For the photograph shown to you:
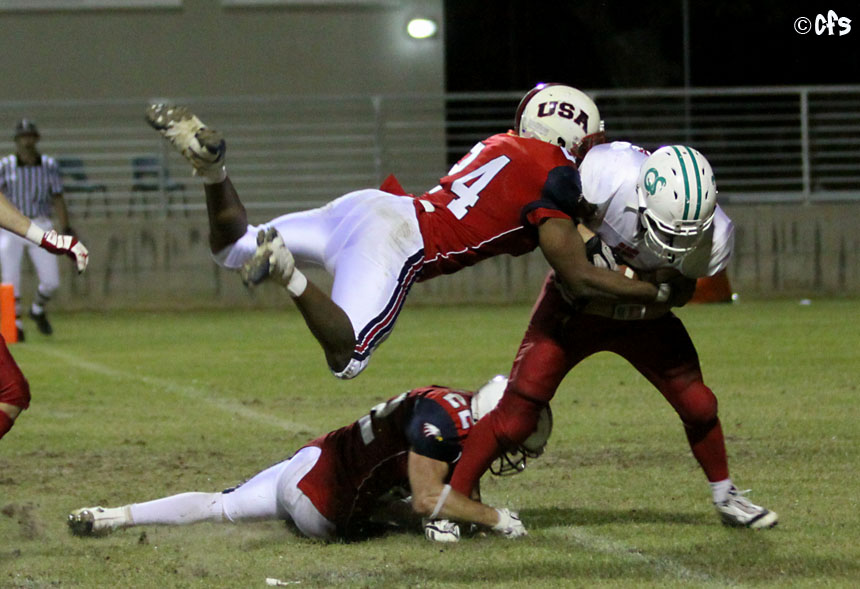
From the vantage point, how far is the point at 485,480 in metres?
6.88

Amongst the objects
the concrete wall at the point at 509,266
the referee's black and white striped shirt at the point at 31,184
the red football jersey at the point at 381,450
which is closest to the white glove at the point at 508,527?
the red football jersey at the point at 381,450

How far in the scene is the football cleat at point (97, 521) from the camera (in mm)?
5523

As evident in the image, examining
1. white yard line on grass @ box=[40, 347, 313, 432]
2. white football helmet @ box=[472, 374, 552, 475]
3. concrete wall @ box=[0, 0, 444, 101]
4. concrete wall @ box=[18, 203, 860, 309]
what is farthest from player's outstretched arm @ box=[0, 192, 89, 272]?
concrete wall @ box=[0, 0, 444, 101]

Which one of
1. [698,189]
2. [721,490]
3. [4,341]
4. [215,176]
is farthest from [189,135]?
[721,490]

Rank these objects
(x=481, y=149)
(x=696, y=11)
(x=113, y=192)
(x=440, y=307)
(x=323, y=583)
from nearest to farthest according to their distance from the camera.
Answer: (x=323, y=583) → (x=481, y=149) → (x=440, y=307) → (x=113, y=192) → (x=696, y=11)

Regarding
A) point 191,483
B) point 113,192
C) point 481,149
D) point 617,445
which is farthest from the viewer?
point 113,192

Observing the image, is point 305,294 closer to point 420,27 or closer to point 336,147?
point 336,147

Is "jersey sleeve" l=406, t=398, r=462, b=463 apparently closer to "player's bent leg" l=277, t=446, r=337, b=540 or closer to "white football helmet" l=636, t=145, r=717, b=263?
"player's bent leg" l=277, t=446, r=337, b=540

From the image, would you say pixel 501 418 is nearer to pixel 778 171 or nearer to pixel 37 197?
pixel 37 197

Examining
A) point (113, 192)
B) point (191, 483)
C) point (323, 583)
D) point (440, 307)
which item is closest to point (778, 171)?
point (440, 307)

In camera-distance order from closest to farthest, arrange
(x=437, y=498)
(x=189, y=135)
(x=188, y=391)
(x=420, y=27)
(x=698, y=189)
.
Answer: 1. (x=189, y=135)
2. (x=698, y=189)
3. (x=437, y=498)
4. (x=188, y=391)
5. (x=420, y=27)

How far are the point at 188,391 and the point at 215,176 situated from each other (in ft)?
16.4

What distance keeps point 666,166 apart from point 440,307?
1215cm

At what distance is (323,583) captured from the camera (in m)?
4.71
